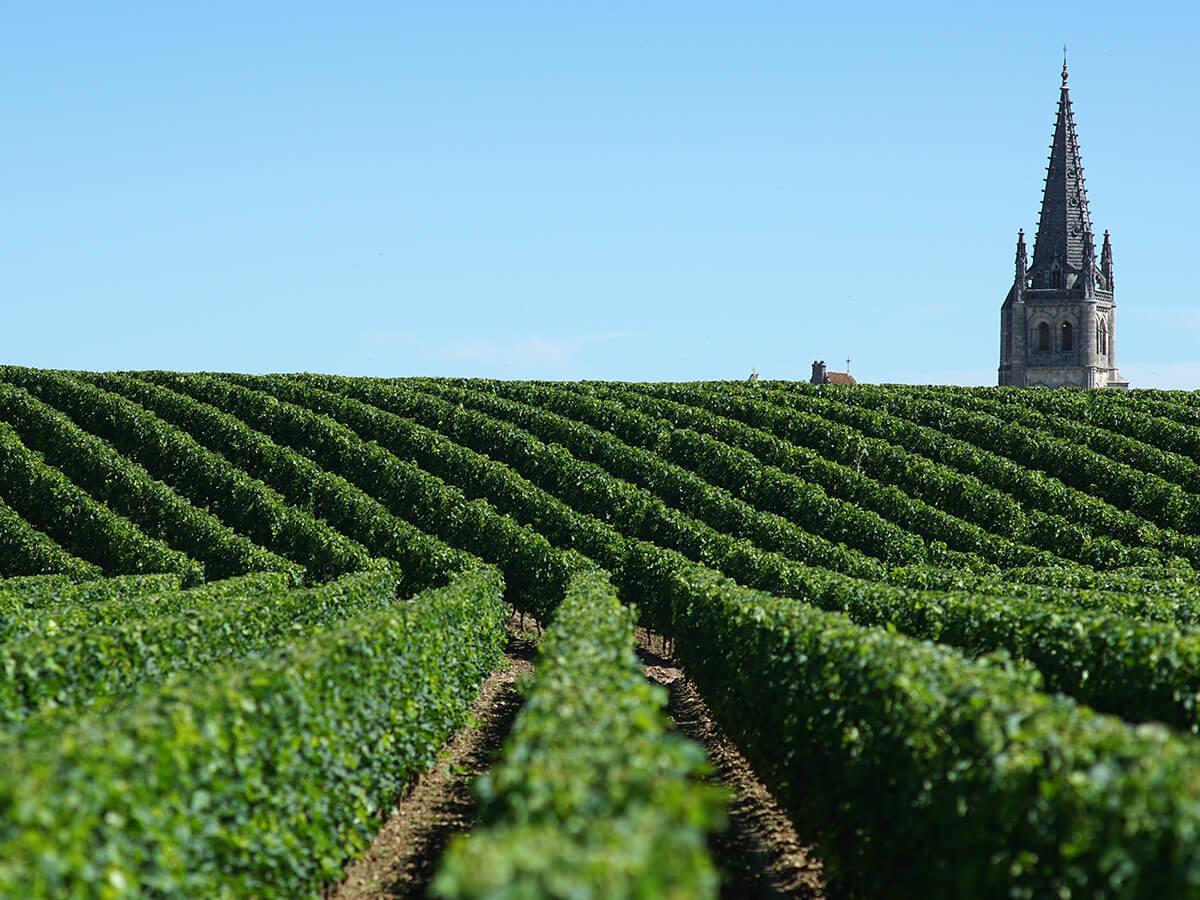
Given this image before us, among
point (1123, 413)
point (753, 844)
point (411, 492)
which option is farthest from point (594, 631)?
point (1123, 413)

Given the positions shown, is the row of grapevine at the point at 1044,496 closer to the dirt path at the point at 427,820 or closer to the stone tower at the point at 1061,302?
the dirt path at the point at 427,820

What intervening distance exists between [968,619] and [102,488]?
99.8 feet

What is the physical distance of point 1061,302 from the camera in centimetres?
9762

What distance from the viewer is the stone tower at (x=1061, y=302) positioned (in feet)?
318

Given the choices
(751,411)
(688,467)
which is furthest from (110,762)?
(751,411)

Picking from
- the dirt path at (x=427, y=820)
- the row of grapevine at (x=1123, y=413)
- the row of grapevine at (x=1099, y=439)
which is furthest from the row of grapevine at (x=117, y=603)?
the row of grapevine at (x=1123, y=413)

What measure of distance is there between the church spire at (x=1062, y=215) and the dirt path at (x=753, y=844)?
291 feet

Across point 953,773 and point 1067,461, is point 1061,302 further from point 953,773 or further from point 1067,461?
point 953,773

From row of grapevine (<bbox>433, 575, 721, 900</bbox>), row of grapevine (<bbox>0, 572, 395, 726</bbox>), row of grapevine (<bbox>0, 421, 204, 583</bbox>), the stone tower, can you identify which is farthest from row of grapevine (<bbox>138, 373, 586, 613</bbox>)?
the stone tower

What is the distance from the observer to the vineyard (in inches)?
242

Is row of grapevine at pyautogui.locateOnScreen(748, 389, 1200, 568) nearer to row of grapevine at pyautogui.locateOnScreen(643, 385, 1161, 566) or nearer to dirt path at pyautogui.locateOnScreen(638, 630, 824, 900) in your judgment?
row of grapevine at pyautogui.locateOnScreen(643, 385, 1161, 566)

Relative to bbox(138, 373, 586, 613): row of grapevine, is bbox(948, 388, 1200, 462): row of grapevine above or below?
above

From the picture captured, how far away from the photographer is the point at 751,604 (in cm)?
1577

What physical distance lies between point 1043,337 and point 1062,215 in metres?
9.76
